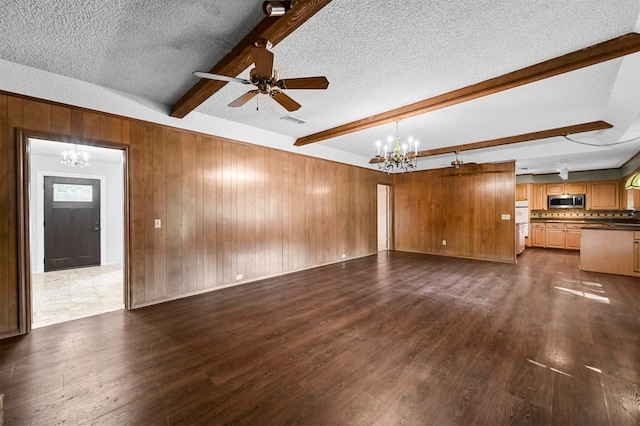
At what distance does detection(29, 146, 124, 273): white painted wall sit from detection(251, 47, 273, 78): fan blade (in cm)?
533

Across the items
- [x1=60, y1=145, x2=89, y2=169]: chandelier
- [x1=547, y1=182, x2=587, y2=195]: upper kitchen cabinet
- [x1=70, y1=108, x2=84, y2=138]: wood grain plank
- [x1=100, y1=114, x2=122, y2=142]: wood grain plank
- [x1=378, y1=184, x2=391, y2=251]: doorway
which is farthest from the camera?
[x1=378, y1=184, x2=391, y2=251]: doorway

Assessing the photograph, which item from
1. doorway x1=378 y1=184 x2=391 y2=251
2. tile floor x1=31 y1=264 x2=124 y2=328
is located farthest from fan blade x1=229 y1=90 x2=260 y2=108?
doorway x1=378 y1=184 x2=391 y2=251

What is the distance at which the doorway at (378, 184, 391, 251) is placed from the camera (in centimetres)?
849

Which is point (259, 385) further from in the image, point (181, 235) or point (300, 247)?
point (300, 247)

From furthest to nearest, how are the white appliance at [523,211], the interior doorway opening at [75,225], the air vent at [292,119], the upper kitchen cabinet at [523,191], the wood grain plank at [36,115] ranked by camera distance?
1. the upper kitchen cabinet at [523,191]
2. the white appliance at [523,211]
3. the interior doorway opening at [75,225]
4. the air vent at [292,119]
5. the wood grain plank at [36,115]

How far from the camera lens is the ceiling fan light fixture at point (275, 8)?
1.62 m

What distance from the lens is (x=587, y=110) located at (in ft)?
12.2

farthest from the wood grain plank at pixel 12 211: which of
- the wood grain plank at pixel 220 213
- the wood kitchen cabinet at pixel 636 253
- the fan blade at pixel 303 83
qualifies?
the wood kitchen cabinet at pixel 636 253

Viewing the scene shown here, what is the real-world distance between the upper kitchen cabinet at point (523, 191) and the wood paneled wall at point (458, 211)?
3.42 m

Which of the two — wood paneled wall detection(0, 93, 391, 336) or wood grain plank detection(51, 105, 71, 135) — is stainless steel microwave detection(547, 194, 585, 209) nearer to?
wood paneled wall detection(0, 93, 391, 336)

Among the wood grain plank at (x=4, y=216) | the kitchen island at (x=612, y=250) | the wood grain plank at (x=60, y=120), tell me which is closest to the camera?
the wood grain plank at (x=4, y=216)

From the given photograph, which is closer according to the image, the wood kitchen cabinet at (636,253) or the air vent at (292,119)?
the air vent at (292,119)

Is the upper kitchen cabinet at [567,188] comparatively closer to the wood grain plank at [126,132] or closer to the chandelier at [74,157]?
the wood grain plank at [126,132]

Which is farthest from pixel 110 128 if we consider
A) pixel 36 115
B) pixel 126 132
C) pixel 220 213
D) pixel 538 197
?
pixel 538 197
